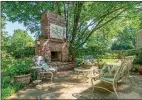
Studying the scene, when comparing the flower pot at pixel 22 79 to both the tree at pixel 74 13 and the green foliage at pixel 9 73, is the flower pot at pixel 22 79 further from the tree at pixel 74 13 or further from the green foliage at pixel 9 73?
the tree at pixel 74 13

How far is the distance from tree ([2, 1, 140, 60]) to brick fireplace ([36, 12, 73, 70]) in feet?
3.91

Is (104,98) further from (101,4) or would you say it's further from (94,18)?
(94,18)

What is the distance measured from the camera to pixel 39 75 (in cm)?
589

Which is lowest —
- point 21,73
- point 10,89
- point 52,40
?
point 10,89

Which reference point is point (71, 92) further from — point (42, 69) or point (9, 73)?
point (9, 73)

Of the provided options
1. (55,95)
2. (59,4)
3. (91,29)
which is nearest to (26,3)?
(59,4)

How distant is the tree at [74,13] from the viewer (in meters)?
10.3

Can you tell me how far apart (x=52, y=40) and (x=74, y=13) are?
3.95m

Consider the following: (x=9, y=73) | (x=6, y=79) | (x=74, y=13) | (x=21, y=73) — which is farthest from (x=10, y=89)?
(x=74, y=13)

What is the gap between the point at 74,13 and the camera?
11.4 metres

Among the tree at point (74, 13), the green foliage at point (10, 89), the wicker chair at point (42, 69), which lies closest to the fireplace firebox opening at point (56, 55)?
the tree at point (74, 13)

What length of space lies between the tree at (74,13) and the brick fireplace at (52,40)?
3.91 ft

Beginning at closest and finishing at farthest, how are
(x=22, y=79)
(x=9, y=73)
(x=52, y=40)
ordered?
(x=22, y=79), (x=9, y=73), (x=52, y=40)

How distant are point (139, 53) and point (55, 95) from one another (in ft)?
18.6
